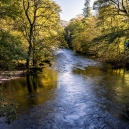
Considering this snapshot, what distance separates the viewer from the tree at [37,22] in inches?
918

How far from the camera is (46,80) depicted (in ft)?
62.4

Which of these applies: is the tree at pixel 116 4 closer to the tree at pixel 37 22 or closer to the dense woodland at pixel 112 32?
the dense woodland at pixel 112 32

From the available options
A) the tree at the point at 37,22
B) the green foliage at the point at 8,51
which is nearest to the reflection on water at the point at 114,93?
the green foliage at the point at 8,51

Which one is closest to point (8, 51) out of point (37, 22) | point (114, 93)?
point (114, 93)

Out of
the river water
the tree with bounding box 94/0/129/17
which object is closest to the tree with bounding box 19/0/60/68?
the tree with bounding box 94/0/129/17

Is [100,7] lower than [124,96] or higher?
higher

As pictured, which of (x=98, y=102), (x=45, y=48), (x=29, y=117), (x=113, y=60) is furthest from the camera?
(x=113, y=60)

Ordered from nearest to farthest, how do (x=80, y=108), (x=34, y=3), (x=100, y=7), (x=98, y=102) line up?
(x=80, y=108), (x=98, y=102), (x=100, y=7), (x=34, y=3)

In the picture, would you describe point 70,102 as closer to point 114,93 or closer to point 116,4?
point 114,93

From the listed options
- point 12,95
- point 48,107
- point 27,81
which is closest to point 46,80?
point 27,81

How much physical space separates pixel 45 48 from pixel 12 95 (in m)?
12.8

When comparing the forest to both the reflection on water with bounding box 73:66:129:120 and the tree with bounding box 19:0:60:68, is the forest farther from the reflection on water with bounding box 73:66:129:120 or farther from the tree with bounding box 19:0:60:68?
the reflection on water with bounding box 73:66:129:120

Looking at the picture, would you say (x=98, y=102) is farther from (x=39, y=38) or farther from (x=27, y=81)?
(x=39, y=38)

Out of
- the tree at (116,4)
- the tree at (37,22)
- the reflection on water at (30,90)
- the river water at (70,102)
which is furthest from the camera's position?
the tree at (37,22)
